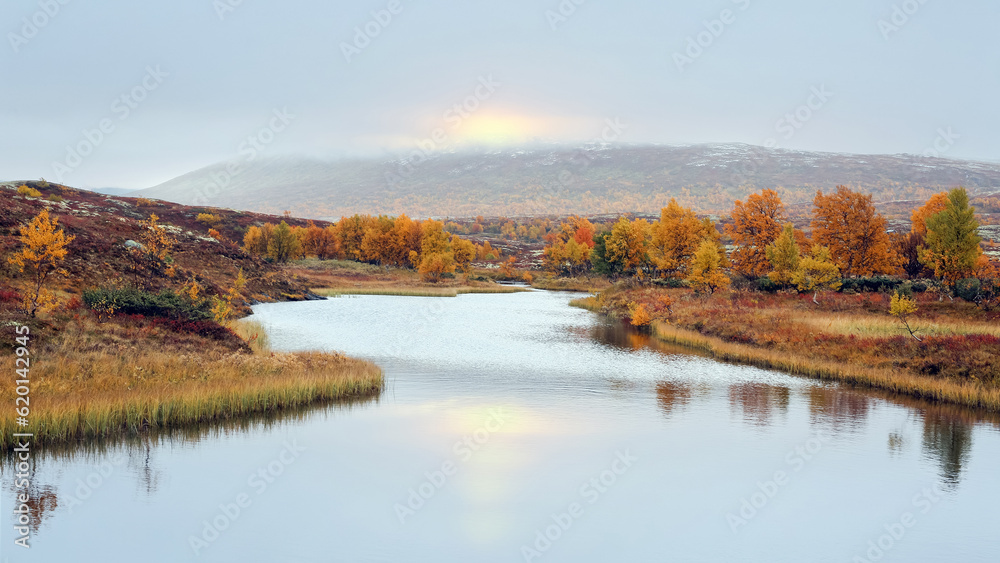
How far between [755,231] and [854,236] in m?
10.5

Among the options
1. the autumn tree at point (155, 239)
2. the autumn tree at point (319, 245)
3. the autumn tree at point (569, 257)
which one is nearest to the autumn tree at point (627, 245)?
the autumn tree at point (569, 257)

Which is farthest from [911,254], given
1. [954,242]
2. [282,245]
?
[282,245]

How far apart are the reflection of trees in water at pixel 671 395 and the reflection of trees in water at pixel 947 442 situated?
8.64 meters

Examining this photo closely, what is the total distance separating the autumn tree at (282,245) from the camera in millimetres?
115438

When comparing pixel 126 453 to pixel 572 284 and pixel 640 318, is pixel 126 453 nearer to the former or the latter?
pixel 640 318

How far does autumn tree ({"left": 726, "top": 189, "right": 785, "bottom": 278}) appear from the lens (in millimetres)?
74000

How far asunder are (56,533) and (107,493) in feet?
6.63

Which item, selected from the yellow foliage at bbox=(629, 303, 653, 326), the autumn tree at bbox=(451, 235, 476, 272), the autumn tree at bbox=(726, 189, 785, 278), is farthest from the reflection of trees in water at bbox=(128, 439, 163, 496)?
the autumn tree at bbox=(451, 235, 476, 272)

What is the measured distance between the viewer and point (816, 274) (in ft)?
190

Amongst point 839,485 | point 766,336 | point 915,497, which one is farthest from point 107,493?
point 766,336

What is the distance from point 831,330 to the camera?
3934 cm

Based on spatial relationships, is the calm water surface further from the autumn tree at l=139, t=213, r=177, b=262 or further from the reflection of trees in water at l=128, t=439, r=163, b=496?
the autumn tree at l=139, t=213, r=177, b=262

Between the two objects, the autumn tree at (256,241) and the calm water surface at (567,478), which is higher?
the autumn tree at (256,241)

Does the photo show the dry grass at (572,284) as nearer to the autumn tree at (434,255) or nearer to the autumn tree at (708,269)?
the autumn tree at (434,255)
